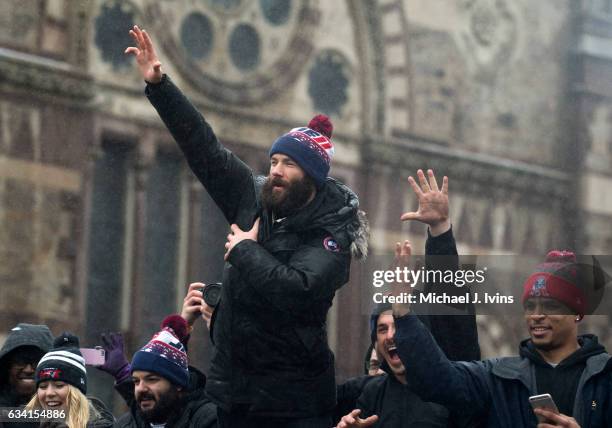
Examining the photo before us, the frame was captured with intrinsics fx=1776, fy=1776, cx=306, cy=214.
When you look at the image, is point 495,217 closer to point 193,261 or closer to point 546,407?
point 193,261

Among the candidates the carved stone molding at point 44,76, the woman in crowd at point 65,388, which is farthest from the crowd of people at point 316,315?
the carved stone molding at point 44,76

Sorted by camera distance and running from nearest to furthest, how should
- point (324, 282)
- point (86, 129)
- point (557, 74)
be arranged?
point (324, 282) < point (86, 129) < point (557, 74)

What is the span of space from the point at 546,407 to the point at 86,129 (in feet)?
46.7

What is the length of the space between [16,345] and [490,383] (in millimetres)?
2985

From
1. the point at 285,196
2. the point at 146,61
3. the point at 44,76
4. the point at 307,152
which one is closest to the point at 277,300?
the point at 285,196

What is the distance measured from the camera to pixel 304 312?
23.0 feet

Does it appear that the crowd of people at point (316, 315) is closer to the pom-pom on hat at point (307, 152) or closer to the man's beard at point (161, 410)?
the pom-pom on hat at point (307, 152)

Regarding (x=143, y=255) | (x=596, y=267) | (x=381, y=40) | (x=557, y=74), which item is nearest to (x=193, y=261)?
(x=143, y=255)

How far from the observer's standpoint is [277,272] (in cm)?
682

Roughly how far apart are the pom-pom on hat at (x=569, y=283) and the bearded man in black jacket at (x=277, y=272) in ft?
2.33

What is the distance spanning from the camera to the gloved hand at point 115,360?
8891 mm

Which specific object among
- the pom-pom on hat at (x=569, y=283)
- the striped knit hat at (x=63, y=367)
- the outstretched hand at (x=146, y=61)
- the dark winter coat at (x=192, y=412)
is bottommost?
the dark winter coat at (x=192, y=412)

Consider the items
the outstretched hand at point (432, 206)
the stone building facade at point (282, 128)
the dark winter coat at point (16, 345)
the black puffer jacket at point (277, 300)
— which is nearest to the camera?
the black puffer jacket at point (277, 300)

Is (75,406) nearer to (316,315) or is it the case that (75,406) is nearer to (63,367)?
(63,367)
